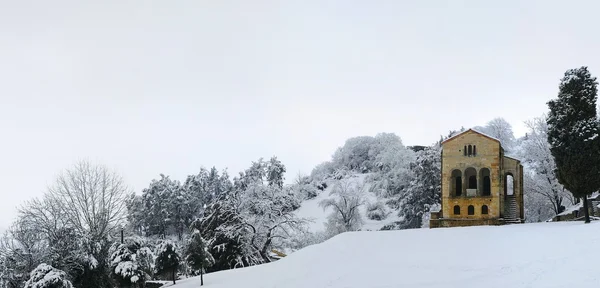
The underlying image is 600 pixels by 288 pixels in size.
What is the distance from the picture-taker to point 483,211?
34531 mm

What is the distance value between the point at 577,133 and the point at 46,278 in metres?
27.9

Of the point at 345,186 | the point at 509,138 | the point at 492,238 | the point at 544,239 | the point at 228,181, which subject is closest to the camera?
the point at 544,239

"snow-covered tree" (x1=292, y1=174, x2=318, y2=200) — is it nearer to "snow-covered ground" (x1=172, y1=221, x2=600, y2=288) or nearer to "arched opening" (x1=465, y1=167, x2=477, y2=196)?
"arched opening" (x1=465, y1=167, x2=477, y2=196)

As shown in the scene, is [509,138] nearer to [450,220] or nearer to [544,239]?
[450,220]

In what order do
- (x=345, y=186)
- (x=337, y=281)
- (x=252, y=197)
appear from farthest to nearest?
(x=345, y=186), (x=252, y=197), (x=337, y=281)

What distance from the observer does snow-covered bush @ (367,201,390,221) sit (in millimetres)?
62969

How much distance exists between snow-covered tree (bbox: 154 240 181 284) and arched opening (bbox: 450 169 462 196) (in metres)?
19.8

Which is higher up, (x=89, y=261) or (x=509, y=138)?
(x=509, y=138)

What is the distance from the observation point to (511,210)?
3619 centimetres

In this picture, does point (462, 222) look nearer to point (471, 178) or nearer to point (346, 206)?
point (471, 178)

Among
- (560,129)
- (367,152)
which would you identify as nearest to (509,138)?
(367,152)

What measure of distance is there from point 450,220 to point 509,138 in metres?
66.0

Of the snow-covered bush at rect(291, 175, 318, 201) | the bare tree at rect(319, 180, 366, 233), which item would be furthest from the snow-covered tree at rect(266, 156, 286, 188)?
the bare tree at rect(319, 180, 366, 233)

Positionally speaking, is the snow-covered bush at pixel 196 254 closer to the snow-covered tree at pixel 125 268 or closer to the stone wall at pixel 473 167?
the snow-covered tree at pixel 125 268
